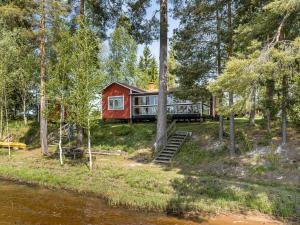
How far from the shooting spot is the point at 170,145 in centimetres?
1814

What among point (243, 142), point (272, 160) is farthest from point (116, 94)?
point (272, 160)

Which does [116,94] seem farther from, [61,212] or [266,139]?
[61,212]

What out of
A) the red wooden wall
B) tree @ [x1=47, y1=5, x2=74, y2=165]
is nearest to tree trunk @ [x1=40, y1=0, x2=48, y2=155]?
tree @ [x1=47, y1=5, x2=74, y2=165]

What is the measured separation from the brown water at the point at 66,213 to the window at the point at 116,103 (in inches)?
598

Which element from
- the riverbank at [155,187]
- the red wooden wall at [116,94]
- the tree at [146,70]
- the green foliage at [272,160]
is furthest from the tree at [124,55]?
the green foliage at [272,160]

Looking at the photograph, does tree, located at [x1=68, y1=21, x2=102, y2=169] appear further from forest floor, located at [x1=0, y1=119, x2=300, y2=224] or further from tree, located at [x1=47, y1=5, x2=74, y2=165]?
forest floor, located at [x1=0, y1=119, x2=300, y2=224]

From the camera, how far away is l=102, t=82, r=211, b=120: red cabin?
24.2 meters

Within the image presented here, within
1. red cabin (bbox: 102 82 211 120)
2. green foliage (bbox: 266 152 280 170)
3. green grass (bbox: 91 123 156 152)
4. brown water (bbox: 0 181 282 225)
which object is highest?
red cabin (bbox: 102 82 211 120)

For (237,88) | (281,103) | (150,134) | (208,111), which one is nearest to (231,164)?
(281,103)

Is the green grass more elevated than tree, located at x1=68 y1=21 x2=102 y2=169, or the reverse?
tree, located at x1=68 y1=21 x2=102 y2=169

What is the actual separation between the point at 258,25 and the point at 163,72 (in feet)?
21.7

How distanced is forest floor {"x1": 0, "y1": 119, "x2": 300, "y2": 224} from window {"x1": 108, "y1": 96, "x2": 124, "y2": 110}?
7.45 metres

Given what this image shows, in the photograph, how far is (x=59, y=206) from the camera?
10953mm

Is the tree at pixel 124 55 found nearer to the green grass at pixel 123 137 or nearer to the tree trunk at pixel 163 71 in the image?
the green grass at pixel 123 137
